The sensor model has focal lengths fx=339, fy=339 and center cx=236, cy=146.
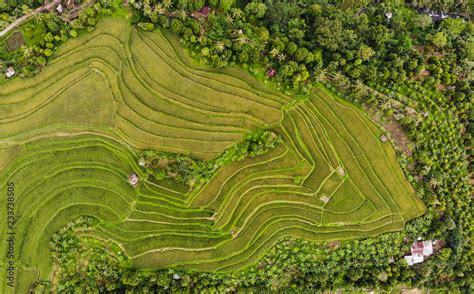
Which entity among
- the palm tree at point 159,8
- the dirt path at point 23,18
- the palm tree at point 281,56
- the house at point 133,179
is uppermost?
the dirt path at point 23,18

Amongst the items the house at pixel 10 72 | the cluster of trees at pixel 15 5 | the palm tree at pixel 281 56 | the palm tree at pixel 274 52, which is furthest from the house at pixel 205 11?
the house at pixel 10 72

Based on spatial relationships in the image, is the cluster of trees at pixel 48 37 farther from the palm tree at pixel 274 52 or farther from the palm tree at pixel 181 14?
the palm tree at pixel 274 52

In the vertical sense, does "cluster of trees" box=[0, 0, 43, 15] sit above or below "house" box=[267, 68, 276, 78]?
above

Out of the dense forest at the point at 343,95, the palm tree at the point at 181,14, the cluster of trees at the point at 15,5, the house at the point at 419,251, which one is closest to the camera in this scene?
the dense forest at the point at 343,95

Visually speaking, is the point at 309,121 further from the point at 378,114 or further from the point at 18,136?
the point at 18,136

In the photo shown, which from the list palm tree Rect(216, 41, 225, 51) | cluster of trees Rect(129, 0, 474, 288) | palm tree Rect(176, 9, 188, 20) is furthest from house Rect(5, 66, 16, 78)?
palm tree Rect(216, 41, 225, 51)

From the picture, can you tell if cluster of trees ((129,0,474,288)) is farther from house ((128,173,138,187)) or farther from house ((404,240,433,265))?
house ((128,173,138,187))
